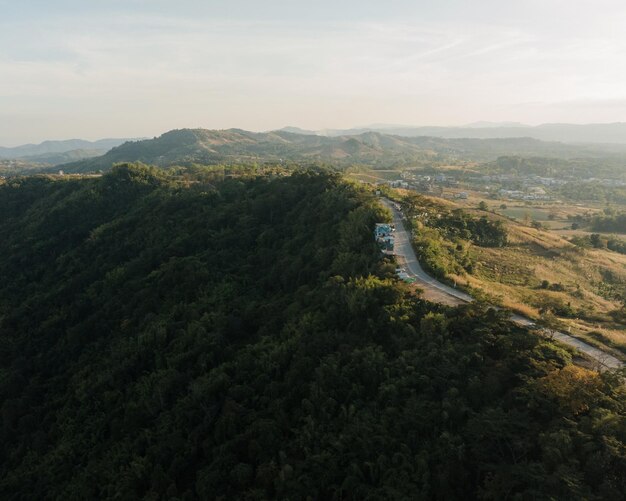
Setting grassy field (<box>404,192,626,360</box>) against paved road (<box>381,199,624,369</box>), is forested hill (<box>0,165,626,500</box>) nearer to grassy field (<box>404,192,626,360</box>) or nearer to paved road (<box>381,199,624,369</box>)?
paved road (<box>381,199,624,369</box>)

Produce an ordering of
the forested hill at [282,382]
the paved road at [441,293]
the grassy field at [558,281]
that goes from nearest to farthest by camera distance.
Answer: the forested hill at [282,382]
the paved road at [441,293]
the grassy field at [558,281]

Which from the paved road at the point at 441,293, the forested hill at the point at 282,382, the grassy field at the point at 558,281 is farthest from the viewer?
the grassy field at the point at 558,281

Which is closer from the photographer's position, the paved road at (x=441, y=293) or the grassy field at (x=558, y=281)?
the paved road at (x=441, y=293)

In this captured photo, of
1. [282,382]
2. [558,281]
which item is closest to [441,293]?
[282,382]

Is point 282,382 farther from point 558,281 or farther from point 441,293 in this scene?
point 558,281

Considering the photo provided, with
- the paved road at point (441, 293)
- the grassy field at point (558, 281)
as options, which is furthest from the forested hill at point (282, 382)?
the grassy field at point (558, 281)

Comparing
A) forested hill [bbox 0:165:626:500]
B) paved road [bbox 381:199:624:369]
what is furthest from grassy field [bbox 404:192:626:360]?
forested hill [bbox 0:165:626:500]

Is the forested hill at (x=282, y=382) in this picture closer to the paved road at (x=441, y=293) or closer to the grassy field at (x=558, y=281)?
the paved road at (x=441, y=293)

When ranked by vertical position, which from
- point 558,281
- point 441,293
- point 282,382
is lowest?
point 282,382
